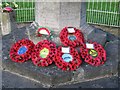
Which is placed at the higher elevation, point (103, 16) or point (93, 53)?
point (103, 16)

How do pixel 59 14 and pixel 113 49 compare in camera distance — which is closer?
pixel 59 14

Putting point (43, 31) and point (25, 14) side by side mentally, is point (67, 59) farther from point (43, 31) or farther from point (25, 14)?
point (25, 14)

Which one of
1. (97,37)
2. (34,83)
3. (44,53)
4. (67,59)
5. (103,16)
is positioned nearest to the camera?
(34,83)

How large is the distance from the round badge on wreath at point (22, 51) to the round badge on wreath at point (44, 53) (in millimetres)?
136

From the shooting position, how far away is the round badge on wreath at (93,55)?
5652mm

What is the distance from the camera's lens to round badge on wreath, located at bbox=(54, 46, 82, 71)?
5.46 metres

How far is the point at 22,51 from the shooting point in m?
5.80

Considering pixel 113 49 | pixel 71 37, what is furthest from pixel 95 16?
pixel 71 37

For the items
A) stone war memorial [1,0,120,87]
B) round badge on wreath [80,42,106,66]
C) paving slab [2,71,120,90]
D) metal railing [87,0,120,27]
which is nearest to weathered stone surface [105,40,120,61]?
stone war memorial [1,0,120,87]

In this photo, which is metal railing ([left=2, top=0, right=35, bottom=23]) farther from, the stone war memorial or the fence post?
the stone war memorial

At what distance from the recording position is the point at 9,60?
5.84m

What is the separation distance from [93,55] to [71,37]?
657mm

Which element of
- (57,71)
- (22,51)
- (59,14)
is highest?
(59,14)

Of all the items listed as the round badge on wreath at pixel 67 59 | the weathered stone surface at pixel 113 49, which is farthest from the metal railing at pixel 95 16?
the round badge on wreath at pixel 67 59
